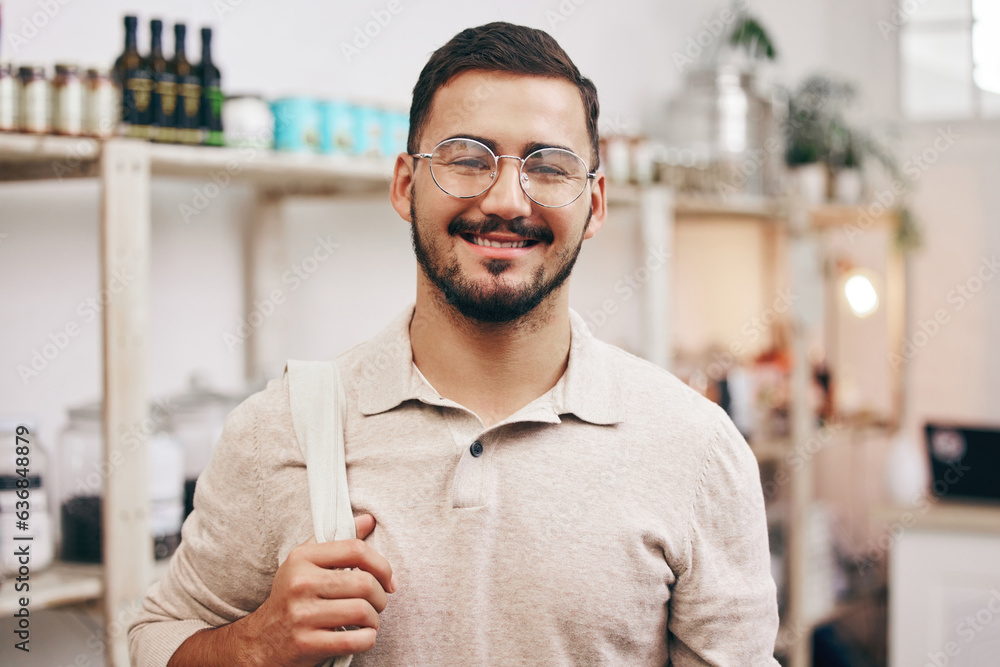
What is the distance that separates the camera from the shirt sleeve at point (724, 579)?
1.13 meters

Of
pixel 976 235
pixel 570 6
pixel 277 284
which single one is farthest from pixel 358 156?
pixel 976 235

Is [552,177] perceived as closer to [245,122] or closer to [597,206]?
[597,206]

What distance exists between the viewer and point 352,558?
103 centimetres

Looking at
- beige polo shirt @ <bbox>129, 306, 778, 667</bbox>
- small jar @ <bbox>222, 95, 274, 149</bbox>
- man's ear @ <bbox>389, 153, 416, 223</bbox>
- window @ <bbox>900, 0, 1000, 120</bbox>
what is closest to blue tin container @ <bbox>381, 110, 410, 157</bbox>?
small jar @ <bbox>222, 95, 274, 149</bbox>

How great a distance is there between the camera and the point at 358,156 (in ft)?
6.88

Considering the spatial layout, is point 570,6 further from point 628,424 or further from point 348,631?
point 348,631

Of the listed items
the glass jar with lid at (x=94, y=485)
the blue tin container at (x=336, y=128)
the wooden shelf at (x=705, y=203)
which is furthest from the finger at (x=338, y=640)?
the wooden shelf at (x=705, y=203)

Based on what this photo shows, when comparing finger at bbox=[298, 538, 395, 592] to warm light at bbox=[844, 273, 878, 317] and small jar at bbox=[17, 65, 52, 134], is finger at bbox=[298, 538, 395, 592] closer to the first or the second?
small jar at bbox=[17, 65, 52, 134]

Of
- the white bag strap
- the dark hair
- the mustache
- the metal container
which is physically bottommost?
the white bag strap

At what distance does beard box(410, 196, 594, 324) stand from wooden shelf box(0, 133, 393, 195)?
80 cm

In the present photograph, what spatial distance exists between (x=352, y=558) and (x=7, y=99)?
1081 mm

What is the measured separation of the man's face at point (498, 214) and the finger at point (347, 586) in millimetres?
326

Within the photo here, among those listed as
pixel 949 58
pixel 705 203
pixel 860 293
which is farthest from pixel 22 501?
pixel 949 58

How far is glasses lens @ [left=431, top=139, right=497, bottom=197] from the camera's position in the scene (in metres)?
1.12
